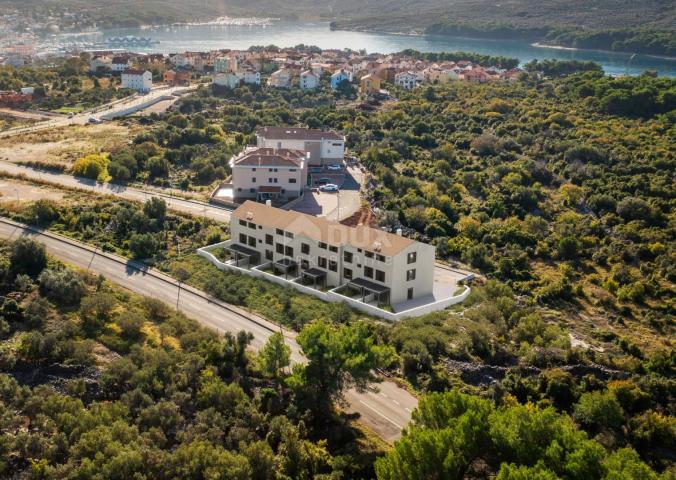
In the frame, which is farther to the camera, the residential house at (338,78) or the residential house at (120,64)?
the residential house at (120,64)

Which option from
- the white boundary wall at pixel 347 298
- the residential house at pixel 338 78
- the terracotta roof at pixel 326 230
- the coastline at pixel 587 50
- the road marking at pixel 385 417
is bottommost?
the road marking at pixel 385 417

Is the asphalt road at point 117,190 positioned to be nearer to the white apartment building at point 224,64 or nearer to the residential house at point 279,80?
the residential house at point 279,80

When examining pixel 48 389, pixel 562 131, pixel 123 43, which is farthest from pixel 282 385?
pixel 123 43

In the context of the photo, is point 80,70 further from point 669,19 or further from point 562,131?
point 669,19

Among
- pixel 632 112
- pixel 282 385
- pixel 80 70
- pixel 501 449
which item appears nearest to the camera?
pixel 501 449

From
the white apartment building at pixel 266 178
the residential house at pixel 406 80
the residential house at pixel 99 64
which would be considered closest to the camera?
the white apartment building at pixel 266 178

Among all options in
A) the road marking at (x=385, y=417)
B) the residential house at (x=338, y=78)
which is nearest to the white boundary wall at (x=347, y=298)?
the road marking at (x=385, y=417)

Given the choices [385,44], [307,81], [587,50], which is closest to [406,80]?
[307,81]
